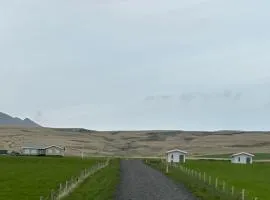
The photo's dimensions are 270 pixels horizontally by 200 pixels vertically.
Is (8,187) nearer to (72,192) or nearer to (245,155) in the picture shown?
(72,192)

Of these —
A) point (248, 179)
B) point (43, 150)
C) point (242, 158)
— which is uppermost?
point (43, 150)

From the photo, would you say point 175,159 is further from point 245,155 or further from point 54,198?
point 54,198

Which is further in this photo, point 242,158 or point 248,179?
point 242,158

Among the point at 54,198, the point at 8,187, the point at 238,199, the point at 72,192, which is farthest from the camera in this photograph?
the point at 8,187

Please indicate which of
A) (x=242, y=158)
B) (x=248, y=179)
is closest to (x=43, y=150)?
(x=242, y=158)

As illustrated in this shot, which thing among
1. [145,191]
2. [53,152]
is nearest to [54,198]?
[145,191]

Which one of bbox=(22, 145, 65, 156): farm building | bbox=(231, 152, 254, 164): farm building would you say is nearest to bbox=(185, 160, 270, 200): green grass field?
bbox=(231, 152, 254, 164): farm building

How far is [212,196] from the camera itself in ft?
146

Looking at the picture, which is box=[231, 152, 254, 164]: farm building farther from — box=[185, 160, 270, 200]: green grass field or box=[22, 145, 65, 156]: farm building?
box=[185, 160, 270, 200]: green grass field

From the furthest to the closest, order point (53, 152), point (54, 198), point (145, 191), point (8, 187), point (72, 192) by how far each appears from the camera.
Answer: point (53, 152) < point (8, 187) < point (145, 191) < point (72, 192) < point (54, 198)

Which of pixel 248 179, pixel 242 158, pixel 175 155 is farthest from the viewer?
pixel 175 155

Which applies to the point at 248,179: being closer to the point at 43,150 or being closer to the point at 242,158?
the point at 242,158

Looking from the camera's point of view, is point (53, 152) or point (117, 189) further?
point (53, 152)

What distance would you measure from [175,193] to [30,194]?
10702 mm
